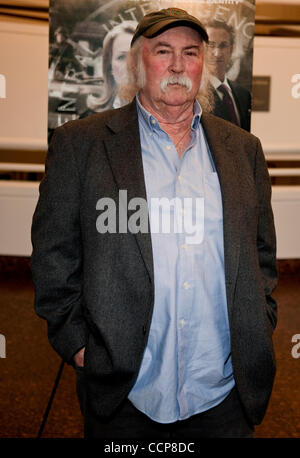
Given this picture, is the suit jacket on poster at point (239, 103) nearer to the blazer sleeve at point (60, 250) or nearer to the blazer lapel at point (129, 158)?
the blazer lapel at point (129, 158)

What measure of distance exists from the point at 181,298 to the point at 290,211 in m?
2.50

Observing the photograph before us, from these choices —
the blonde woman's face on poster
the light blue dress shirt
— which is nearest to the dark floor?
the light blue dress shirt

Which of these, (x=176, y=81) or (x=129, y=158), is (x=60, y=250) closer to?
(x=129, y=158)

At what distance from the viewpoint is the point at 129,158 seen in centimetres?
133

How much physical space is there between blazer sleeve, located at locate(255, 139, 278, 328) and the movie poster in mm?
814

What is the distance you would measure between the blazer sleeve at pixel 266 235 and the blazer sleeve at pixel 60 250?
0.48 m

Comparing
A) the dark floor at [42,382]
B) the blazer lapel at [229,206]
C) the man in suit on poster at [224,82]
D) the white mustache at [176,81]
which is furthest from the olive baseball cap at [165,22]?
the dark floor at [42,382]

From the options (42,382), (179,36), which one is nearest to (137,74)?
(179,36)

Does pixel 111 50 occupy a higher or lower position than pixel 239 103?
higher

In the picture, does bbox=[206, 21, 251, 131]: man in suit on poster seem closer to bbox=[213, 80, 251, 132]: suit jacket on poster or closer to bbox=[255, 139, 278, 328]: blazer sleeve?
bbox=[213, 80, 251, 132]: suit jacket on poster

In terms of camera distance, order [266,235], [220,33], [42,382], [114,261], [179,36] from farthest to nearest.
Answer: [42,382] < [220,33] < [266,235] < [179,36] < [114,261]

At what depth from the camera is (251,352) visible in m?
1.39

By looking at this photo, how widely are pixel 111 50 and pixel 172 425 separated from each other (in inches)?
61.6
